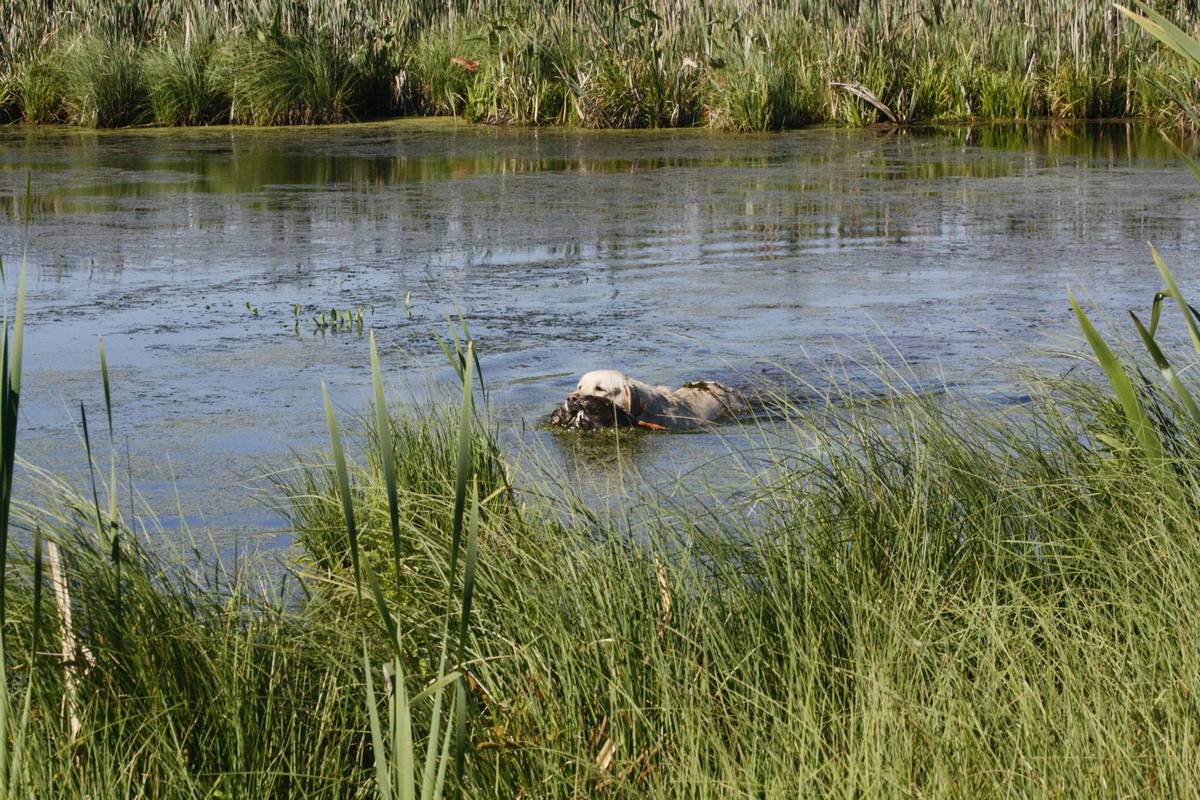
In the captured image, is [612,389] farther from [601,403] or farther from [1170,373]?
[1170,373]

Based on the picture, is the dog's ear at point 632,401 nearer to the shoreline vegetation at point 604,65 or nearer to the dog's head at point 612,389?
the dog's head at point 612,389

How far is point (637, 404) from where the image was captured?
5105mm

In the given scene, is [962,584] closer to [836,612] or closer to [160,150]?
[836,612]

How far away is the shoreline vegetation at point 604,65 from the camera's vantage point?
53.8 feet

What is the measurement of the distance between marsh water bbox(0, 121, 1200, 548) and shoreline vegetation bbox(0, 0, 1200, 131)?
66.9 inches

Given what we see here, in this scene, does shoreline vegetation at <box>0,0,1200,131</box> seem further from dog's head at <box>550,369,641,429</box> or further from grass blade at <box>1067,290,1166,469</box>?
grass blade at <box>1067,290,1166,469</box>

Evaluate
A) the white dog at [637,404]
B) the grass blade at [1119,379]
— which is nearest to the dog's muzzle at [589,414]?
the white dog at [637,404]

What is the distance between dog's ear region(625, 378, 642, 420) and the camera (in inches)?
199

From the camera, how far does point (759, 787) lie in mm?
2059

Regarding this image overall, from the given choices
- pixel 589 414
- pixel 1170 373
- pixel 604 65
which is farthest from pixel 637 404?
pixel 604 65

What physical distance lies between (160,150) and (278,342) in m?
9.88

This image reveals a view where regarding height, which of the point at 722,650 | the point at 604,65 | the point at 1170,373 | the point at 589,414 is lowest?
the point at 722,650

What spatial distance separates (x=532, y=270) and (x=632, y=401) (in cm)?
328

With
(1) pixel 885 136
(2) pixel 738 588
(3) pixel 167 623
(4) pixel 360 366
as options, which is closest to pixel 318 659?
(3) pixel 167 623
